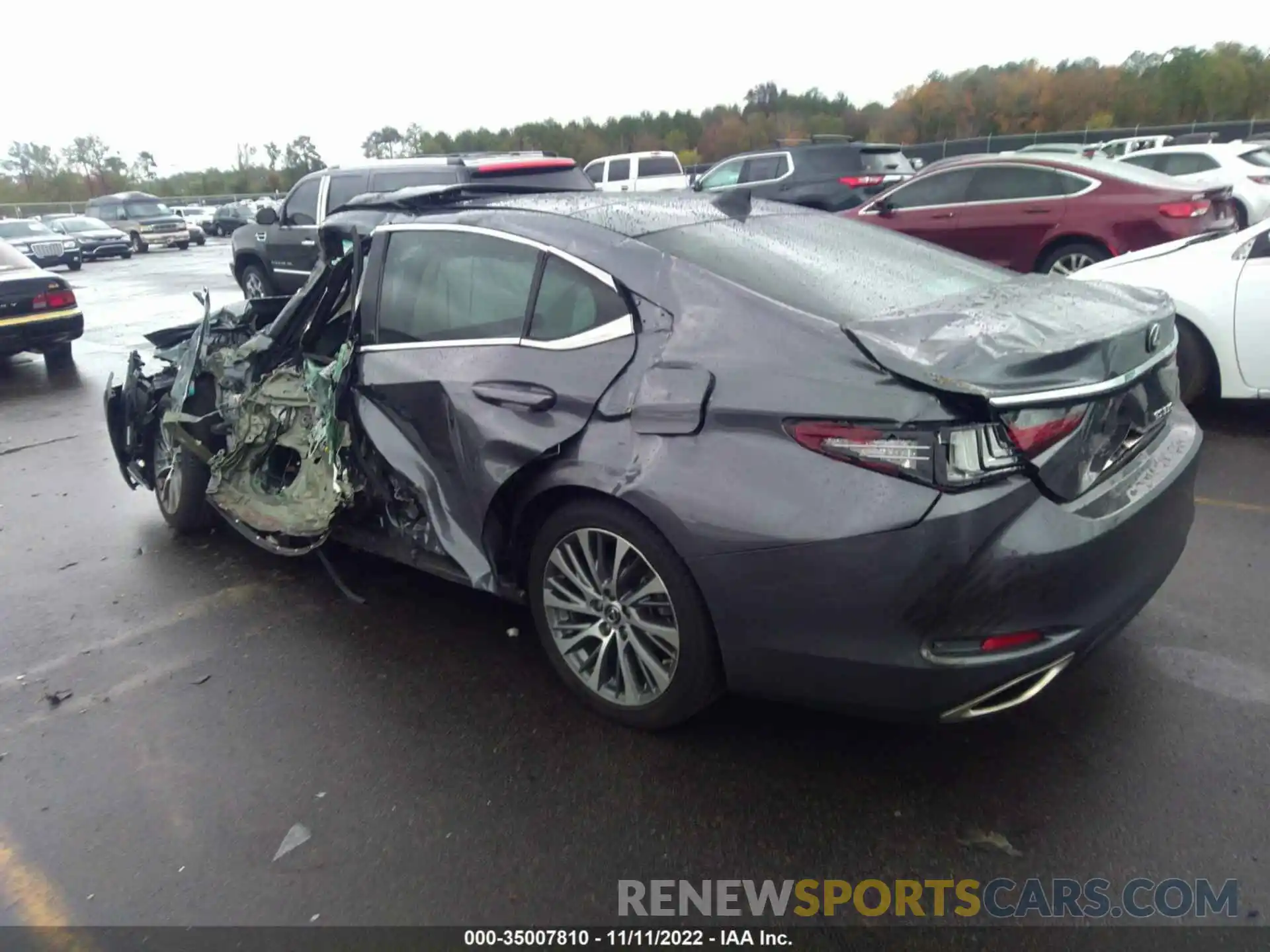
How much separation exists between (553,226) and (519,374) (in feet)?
1.90

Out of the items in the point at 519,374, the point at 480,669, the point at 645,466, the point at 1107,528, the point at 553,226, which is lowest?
the point at 480,669

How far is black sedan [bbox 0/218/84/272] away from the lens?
23766mm

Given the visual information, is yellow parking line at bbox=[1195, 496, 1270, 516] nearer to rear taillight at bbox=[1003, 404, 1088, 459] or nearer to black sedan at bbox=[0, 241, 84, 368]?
rear taillight at bbox=[1003, 404, 1088, 459]

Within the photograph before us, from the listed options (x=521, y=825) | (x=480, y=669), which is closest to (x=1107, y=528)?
(x=521, y=825)

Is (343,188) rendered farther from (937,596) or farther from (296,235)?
(937,596)

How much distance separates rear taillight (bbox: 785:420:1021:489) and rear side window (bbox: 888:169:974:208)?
8.89 m

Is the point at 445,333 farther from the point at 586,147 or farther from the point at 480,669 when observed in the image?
the point at 586,147

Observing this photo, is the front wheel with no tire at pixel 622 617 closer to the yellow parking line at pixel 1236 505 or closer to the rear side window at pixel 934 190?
the yellow parking line at pixel 1236 505

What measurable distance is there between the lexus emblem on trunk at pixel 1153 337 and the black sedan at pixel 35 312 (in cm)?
1122

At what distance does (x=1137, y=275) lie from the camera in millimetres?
6074

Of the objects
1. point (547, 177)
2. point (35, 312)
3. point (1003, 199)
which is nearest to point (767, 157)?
point (1003, 199)

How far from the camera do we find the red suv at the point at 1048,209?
28.7ft

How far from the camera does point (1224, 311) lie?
5578mm

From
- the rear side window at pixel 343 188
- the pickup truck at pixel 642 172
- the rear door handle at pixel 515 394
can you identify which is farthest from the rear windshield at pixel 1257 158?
the rear door handle at pixel 515 394
